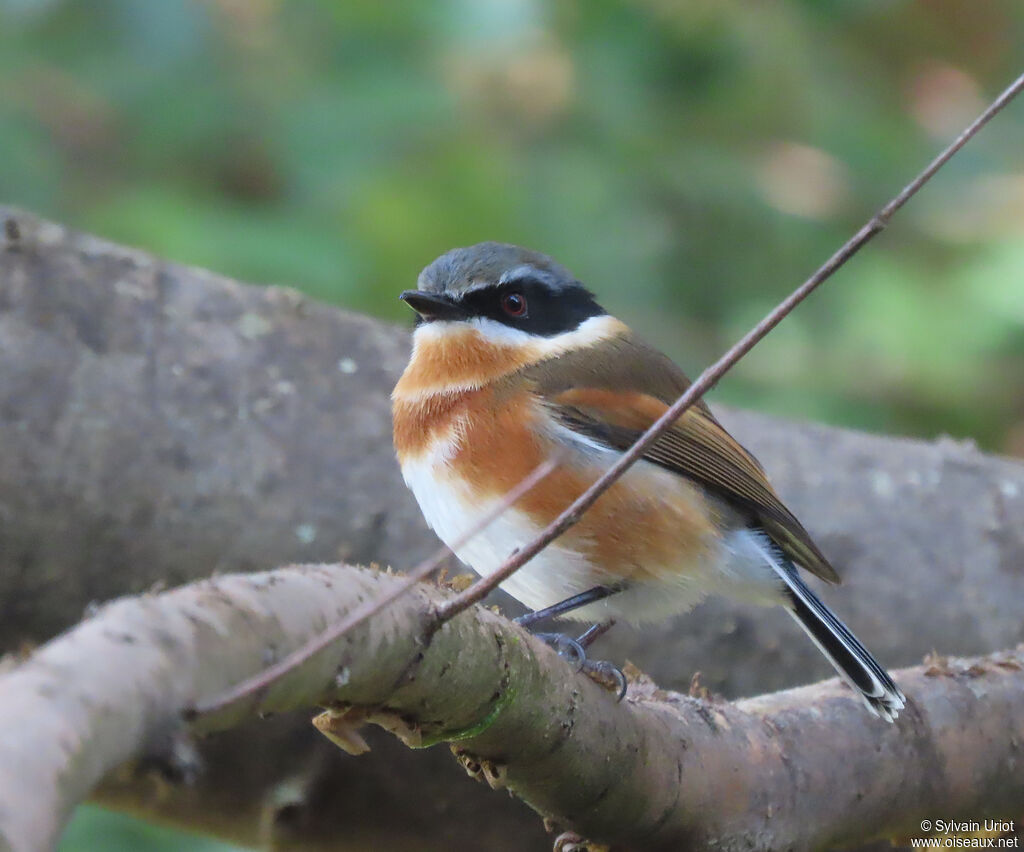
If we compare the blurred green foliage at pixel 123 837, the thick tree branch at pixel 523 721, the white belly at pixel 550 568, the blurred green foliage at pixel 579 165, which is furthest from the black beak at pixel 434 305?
the blurred green foliage at pixel 123 837

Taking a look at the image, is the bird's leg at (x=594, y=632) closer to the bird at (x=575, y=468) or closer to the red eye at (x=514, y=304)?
the bird at (x=575, y=468)

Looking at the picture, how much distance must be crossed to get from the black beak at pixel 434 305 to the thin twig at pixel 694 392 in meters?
1.62

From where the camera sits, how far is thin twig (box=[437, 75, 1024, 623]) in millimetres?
1503

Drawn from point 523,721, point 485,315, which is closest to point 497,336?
point 485,315

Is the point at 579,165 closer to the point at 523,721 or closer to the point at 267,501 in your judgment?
the point at 267,501

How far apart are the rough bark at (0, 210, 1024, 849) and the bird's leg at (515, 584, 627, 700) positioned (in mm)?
948

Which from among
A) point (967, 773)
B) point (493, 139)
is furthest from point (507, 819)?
point (493, 139)

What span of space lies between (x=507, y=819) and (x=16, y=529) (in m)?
1.66

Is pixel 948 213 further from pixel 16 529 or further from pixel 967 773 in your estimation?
pixel 16 529

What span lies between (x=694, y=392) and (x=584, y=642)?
1512 mm

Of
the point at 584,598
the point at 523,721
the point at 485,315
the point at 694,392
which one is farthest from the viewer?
the point at 485,315

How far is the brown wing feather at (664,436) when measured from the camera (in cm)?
308

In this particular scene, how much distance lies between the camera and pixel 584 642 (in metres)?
2.98

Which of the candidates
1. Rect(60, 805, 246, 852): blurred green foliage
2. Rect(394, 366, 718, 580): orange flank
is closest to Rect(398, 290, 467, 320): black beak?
Rect(394, 366, 718, 580): orange flank
